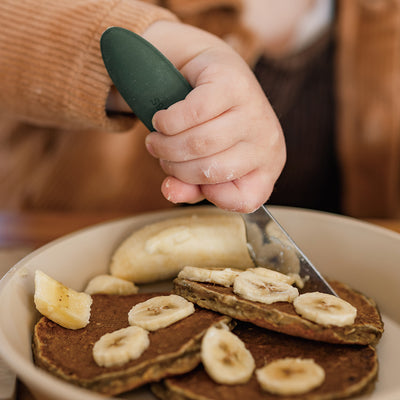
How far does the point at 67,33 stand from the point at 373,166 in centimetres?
107

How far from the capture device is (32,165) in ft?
4.78

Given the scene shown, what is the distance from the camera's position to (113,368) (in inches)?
17.5

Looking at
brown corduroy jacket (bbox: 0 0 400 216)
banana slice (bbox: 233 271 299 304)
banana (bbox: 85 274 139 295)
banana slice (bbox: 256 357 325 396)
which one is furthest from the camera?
brown corduroy jacket (bbox: 0 0 400 216)

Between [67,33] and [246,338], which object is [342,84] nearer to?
[67,33]

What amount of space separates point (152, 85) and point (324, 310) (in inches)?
13.1

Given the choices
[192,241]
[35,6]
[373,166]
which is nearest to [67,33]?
[35,6]

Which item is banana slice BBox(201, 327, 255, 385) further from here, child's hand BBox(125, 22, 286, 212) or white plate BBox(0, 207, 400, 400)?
child's hand BBox(125, 22, 286, 212)

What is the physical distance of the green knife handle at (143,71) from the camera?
0.56 metres

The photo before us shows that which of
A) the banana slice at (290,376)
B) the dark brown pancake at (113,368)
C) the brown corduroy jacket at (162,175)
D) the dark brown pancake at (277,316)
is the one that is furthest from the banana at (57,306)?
the brown corduroy jacket at (162,175)

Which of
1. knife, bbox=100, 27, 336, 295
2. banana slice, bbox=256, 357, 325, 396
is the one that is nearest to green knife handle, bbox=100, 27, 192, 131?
knife, bbox=100, 27, 336, 295

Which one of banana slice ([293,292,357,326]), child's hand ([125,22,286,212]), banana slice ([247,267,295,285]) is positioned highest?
child's hand ([125,22,286,212])

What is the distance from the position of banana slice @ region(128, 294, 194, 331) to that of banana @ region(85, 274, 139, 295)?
0.33ft

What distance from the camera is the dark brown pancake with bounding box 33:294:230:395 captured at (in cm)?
43

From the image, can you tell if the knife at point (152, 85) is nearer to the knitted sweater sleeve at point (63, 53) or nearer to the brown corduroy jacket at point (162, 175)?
the knitted sweater sleeve at point (63, 53)
